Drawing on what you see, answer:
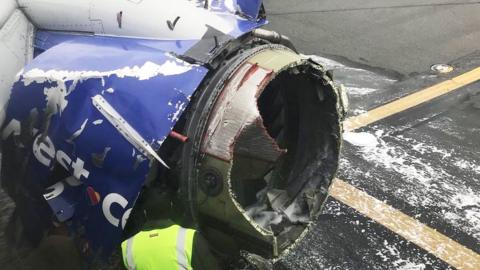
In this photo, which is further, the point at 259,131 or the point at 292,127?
the point at 292,127

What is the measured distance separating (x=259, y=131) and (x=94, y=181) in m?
1.10

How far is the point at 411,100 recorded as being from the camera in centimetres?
754

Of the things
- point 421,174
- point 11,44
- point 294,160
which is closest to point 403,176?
point 421,174

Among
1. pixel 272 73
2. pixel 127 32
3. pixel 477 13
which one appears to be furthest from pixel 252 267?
pixel 477 13

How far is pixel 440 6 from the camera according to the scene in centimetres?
1106

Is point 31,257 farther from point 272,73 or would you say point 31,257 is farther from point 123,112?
point 272,73

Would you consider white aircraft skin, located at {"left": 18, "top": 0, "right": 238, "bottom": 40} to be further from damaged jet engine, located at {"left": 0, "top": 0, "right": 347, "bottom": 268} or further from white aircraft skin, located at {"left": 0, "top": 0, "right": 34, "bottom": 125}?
white aircraft skin, located at {"left": 0, "top": 0, "right": 34, "bottom": 125}

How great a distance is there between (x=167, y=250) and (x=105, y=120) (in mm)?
891

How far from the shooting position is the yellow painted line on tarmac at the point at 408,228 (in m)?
4.72

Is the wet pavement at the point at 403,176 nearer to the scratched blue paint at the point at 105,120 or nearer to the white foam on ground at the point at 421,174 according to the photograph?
the white foam on ground at the point at 421,174

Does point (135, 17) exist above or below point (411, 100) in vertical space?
above

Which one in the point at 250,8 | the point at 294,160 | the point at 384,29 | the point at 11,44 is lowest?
the point at 384,29

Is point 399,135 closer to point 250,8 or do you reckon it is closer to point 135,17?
point 250,8

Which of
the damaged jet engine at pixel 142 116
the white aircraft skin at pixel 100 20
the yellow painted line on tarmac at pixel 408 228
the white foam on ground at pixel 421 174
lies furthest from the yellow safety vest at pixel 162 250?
the white foam on ground at pixel 421 174
